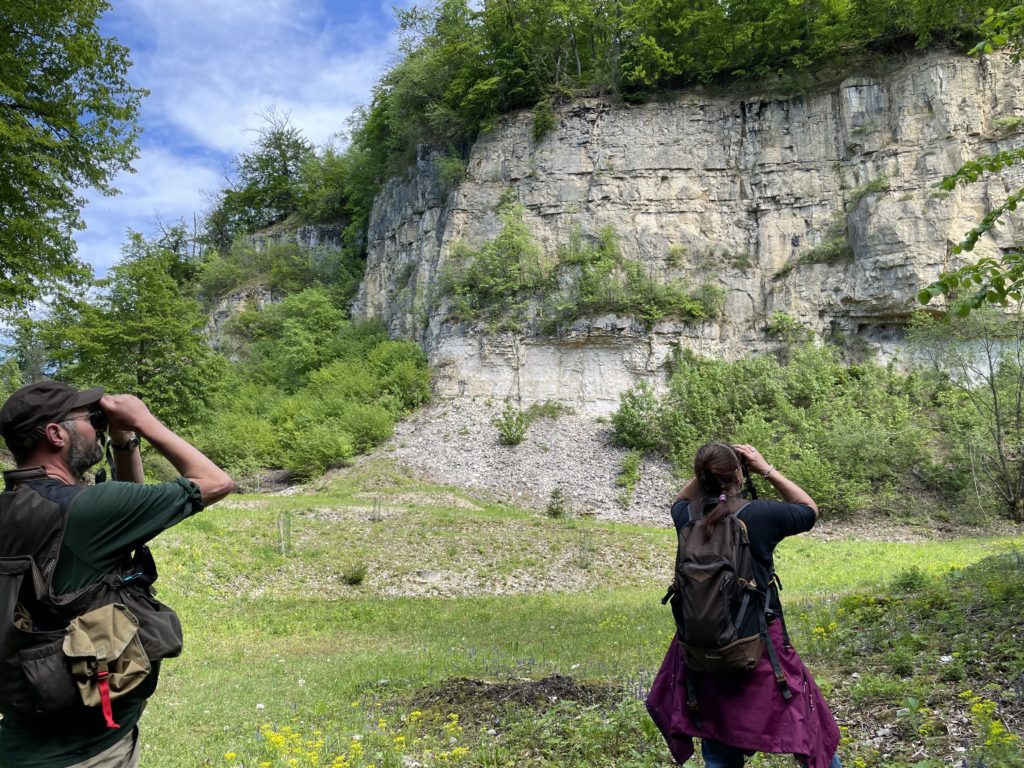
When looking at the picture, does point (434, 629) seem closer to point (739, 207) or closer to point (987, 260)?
point (987, 260)

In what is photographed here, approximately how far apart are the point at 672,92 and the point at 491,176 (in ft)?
32.0

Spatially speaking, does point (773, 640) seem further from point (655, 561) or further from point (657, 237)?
point (657, 237)

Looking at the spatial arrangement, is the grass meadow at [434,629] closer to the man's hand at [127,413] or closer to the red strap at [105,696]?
the red strap at [105,696]

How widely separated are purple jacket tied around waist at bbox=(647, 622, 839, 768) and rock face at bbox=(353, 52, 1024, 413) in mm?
26377

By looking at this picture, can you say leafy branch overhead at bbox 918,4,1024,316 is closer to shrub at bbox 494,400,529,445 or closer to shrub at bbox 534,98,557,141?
shrub at bbox 494,400,529,445

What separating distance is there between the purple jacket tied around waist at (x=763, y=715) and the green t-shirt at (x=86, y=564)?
2.37 metres

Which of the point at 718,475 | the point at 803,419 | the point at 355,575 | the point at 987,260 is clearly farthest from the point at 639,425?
the point at 718,475

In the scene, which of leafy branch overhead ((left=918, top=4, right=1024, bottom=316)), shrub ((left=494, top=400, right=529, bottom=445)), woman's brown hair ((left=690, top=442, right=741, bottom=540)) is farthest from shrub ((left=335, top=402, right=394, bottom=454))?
woman's brown hair ((left=690, top=442, right=741, bottom=540))

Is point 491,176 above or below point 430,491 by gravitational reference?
above

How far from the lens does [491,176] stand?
1371 inches

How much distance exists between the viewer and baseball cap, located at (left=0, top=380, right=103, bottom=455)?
257 cm

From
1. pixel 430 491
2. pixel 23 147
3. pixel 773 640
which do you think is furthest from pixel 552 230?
pixel 773 640

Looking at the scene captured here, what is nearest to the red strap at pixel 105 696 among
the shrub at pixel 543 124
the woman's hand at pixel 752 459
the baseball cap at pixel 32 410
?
the baseball cap at pixel 32 410

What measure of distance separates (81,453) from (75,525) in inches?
14.1
